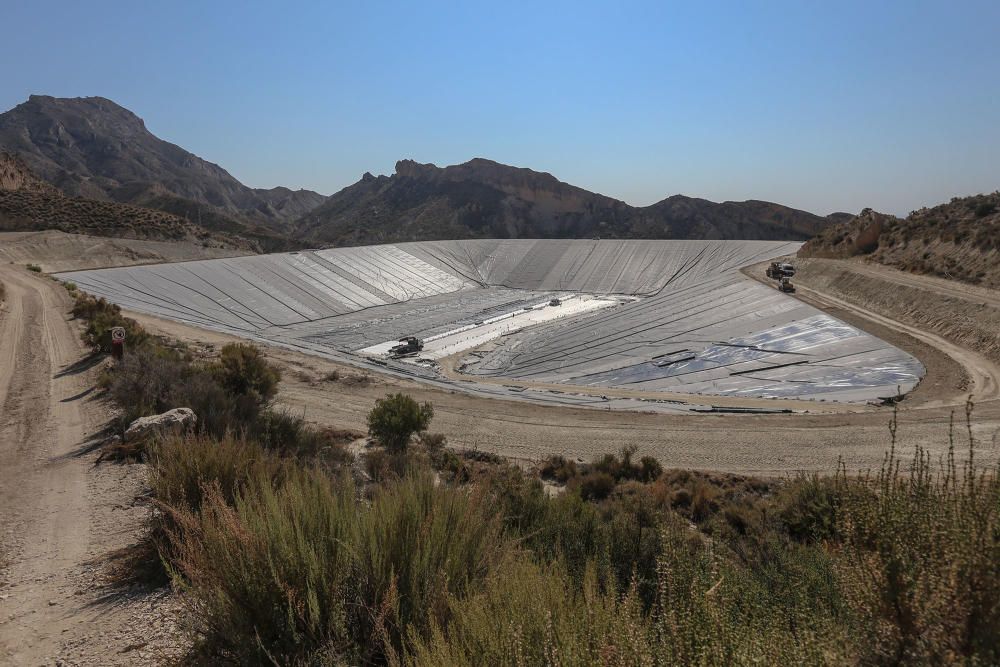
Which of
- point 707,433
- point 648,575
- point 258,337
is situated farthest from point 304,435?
point 258,337

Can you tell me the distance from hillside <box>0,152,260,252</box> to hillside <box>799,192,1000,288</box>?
55515 millimetres

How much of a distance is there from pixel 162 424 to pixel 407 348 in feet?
67.4

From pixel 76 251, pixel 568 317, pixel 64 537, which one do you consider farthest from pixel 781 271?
pixel 76 251

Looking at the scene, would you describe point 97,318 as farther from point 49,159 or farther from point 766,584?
point 49,159

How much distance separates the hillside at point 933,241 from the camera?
3145 centimetres

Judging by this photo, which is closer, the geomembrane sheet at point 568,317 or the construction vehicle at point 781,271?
the geomembrane sheet at point 568,317

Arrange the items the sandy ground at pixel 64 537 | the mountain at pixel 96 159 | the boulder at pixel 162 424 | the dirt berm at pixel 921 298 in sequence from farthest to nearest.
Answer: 1. the mountain at pixel 96 159
2. the dirt berm at pixel 921 298
3. the boulder at pixel 162 424
4. the sandy ground at pixel 64 537

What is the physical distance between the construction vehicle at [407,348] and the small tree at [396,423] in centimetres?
1495

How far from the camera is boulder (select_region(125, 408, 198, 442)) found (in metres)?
9.23

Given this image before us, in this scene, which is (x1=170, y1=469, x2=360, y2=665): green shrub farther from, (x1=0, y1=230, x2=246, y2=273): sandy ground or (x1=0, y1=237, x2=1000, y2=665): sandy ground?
(x1=0, y1=230, x2=246, y2=273): sandy ground

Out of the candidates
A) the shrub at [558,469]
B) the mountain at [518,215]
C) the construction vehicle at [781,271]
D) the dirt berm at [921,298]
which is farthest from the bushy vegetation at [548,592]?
the mountain at [518,215]

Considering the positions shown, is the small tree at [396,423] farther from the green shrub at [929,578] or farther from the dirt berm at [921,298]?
the dirt berm at [921,298]

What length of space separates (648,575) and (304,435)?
297 inches

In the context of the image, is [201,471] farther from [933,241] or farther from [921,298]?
[933,241]
